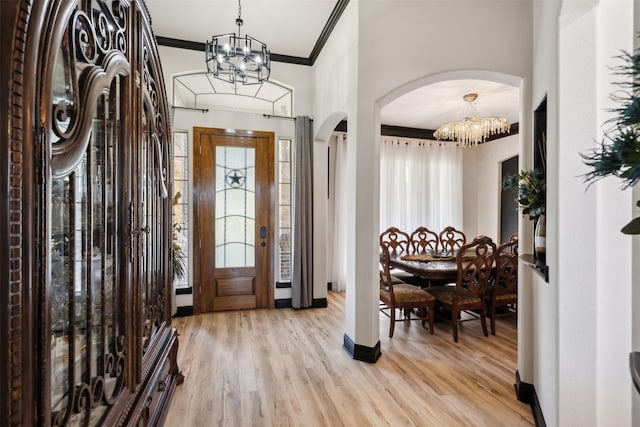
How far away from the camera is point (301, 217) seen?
429cm

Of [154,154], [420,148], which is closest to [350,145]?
[154,154]

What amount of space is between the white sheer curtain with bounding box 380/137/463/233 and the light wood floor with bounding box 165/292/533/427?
2.66m

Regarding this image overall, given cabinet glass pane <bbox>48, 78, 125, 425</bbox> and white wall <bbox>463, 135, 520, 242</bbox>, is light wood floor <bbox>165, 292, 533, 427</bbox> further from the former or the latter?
white wall <bbox>463, 135, 520, 242</bbox>

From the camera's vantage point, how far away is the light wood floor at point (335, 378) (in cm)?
208

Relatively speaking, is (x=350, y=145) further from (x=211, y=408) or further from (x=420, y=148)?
(x=420, y=148)

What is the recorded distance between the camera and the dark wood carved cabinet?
0.64 m

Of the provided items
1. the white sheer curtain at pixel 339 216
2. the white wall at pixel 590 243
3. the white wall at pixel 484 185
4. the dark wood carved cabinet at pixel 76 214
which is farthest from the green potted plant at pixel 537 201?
the white wall at pixel 484 185

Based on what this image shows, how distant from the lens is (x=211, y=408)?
216 cm

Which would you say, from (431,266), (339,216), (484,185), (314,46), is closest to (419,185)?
(484,185)

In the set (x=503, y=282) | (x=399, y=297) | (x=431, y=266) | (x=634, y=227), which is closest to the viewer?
(x=634, y=227)

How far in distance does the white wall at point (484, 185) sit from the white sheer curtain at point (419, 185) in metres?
0.30

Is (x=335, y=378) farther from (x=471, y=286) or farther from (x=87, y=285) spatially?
(x=87, y=285)

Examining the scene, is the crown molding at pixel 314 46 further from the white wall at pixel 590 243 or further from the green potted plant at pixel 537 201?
the green potted plant at pixel 537 201

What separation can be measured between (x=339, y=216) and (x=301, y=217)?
4.65 ft
